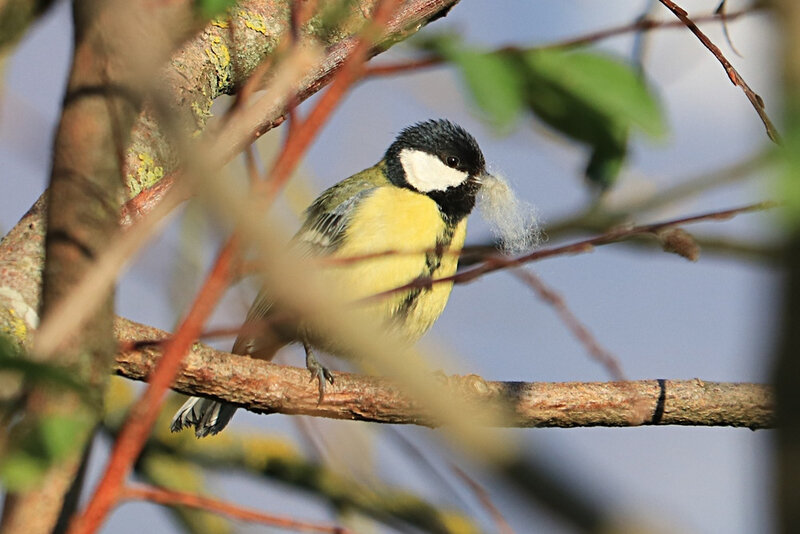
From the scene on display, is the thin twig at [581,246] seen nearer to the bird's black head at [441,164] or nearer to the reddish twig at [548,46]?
the reddish twig at [548,46]

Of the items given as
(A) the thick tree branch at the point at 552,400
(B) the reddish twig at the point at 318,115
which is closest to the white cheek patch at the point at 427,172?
(A) the thick tree branch at the point at 552,400

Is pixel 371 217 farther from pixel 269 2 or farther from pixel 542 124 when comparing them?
pixel 542 124

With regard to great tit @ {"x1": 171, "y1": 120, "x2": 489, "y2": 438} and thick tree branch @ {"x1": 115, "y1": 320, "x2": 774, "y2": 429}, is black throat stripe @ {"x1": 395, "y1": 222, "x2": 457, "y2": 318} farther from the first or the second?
thick tree branch @ {"x1": 115, "y1": 320, "x2": 774, "y2": 429}

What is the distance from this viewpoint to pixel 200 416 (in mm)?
3002

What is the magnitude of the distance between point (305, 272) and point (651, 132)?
1.51ft

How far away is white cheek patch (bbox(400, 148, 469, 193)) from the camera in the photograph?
11.2 ft

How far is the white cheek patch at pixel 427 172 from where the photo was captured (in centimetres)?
341

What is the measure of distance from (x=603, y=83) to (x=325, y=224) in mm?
2368

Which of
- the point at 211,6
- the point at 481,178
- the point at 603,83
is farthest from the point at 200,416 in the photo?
the point at 603,83

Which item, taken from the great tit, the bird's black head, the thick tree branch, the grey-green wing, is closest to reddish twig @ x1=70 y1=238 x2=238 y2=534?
the thick tree branch

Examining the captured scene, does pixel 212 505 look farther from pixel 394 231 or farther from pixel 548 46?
pixel 394 231

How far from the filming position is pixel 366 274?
293 cm

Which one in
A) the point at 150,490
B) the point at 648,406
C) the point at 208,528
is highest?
the point at 648,406

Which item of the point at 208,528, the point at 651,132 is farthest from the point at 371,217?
the point at 651,132
